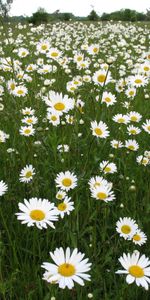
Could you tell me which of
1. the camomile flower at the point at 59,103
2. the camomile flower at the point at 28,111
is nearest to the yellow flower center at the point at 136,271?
the camomile flower at the point at 59,103

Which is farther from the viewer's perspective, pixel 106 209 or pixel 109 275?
pixel 106 209

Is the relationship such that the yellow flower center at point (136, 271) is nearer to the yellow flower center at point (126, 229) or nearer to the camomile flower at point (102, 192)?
the yellow flower center at point (126, 229)

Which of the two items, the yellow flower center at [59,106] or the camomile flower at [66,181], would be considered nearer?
the camomile flower at [66,181]

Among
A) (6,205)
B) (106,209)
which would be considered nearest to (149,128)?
(106,209)

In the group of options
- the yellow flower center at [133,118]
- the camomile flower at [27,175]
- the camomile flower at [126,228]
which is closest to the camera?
the camomile flower at [126,228]

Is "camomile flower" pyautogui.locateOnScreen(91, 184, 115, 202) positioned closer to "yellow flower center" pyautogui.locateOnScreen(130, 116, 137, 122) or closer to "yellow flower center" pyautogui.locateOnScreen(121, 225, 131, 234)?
"yellow flower center" pyautogui.locateOnScreen(121, 225, 131, 234)

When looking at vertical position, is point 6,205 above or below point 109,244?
above

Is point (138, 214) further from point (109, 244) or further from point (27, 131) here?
point (27, 131)
